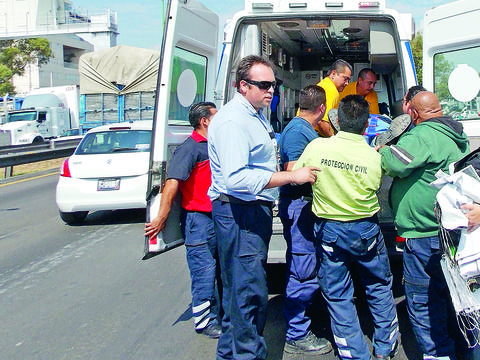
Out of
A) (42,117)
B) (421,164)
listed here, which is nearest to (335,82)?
(421,164)

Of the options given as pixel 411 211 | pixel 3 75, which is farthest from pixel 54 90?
pixel 411 211

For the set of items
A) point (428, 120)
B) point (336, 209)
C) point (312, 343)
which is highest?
point (428, 120)

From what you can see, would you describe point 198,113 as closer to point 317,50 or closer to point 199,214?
point 199,214

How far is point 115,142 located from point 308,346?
6152 mm

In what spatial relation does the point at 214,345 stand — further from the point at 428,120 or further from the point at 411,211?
the point at 428,120

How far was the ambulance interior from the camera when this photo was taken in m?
5.52

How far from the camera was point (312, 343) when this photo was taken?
4.13 meters

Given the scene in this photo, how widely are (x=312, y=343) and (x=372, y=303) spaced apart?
1.84ft

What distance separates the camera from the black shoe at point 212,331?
4.46 metres

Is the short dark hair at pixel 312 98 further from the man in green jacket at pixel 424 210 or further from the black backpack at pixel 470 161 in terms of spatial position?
the black backpack at pixel 470 161

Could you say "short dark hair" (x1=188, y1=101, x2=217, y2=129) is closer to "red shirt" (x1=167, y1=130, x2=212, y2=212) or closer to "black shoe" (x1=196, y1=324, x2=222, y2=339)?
"red shirt" (x1=167, y1=130, x2=212, y2=212)

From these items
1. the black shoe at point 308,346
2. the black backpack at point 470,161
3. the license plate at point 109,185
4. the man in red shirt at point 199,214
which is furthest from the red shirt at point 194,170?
the license plate at point 109,185

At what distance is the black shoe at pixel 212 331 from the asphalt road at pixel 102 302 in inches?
2.3

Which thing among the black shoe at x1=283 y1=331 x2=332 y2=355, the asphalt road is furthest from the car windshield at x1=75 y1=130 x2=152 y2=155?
the black shoe at x1=283 y1=331 x2=332 y2=355
